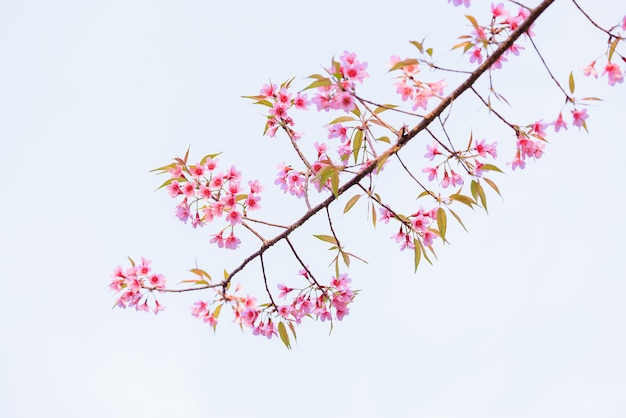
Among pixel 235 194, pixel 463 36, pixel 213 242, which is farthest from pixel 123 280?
pixel 463 36

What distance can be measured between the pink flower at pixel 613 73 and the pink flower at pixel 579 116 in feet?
1.13

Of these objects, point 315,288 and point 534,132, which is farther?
point 315,288

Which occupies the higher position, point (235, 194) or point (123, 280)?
point (235, 194)

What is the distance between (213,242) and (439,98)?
1549 millimetres

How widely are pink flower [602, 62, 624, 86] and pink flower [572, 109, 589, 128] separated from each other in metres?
0.35

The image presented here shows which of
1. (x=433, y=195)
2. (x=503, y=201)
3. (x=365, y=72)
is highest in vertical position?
(x=365, y=72)

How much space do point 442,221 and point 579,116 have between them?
838 millimetres

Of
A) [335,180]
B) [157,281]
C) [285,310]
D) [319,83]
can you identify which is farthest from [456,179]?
[157,281]

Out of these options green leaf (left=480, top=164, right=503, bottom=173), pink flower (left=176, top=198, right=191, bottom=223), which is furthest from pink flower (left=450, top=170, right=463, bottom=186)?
pink flower (left=176, top=198, right=191, bottom=223)

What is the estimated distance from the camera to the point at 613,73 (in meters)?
3.27

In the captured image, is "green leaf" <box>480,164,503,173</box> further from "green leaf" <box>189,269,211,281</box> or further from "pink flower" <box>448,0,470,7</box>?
"green leaf" <box>189,269,211,281</box>

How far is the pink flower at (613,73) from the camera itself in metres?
3.26

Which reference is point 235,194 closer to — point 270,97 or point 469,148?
point 270,97

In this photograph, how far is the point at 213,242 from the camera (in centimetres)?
369
